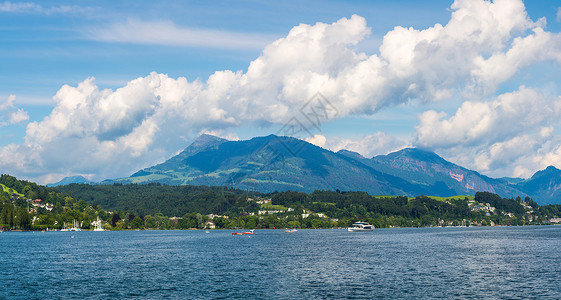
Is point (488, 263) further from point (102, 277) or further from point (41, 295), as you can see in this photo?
point (41, 295)

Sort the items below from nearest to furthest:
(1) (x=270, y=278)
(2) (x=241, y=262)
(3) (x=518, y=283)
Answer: (3) (x=518, y=283), (1) (x=270, y=278), (2) (x=241, y=262)

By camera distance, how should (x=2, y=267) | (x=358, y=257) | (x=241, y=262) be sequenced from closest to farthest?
(x=2, y=267), (x=241, y=262), (x=358, y=257)

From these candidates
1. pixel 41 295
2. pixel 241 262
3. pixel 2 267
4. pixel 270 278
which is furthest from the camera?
pixel 241 262

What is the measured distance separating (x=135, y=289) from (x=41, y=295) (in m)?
14.9

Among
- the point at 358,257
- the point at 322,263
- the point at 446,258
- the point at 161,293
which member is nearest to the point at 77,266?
the point at 161,293

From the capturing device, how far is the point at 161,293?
83500mm

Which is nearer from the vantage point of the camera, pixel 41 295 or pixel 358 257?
pixel 41 295

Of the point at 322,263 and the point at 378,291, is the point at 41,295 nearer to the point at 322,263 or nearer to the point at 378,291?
the point at 378,291

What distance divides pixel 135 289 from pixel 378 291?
138ft

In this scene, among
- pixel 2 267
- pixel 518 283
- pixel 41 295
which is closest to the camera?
pixel 41 295

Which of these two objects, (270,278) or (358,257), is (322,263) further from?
(270,278)

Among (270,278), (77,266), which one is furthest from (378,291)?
(77,266)

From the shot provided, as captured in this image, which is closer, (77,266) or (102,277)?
(102,277)

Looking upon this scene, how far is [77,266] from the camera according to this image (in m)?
125
